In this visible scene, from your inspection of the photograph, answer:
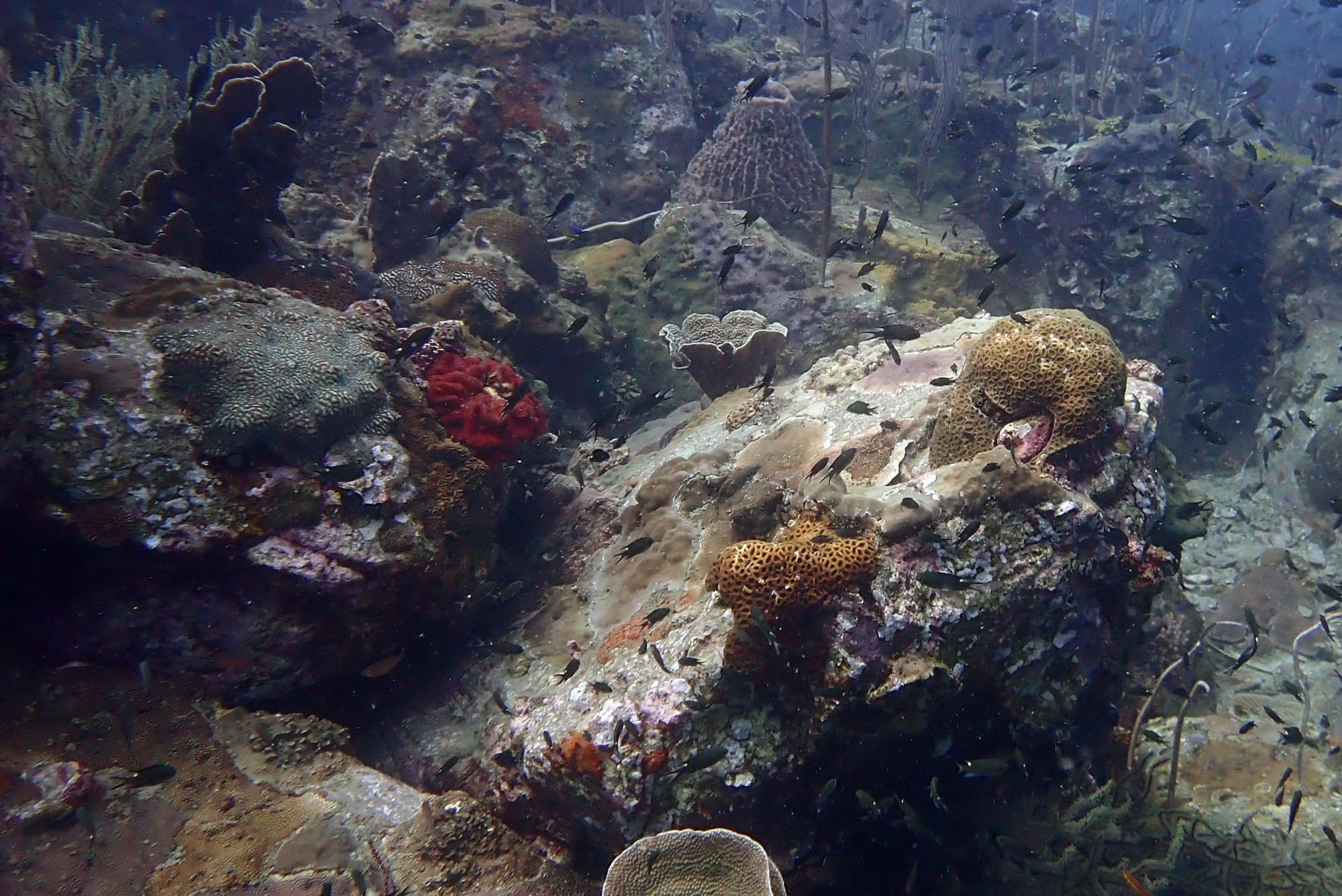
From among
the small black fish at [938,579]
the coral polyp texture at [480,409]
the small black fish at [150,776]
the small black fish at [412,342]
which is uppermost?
the small black fish at [412,342]

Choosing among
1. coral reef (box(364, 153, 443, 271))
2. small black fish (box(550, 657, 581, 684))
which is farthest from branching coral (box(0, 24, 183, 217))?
small black fish (box(550, 657, 581, 684))

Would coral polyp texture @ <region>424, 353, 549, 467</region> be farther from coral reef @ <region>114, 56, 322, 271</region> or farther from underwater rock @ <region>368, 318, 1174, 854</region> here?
coral reef @ <region>114, 56, 322, 271</region>

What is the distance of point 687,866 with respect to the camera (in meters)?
3.19

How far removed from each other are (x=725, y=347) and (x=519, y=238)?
346 cm

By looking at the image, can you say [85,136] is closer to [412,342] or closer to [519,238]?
[519,238]

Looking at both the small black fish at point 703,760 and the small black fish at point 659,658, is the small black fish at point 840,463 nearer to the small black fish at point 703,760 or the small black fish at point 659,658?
the small black fish at point 659,658

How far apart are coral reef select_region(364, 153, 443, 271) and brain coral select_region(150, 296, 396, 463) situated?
3.75 m

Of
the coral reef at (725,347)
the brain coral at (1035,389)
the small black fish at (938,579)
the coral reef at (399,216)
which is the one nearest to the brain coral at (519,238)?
the coral reef at (399,216)

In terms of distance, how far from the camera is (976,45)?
1886cm

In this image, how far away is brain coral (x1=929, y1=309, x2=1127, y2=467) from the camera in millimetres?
4082

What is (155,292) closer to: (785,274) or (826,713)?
(826,713)

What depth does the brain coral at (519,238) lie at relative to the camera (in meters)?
8.41

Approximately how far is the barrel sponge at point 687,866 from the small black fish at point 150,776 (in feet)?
7.80

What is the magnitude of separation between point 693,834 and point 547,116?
11106mm
